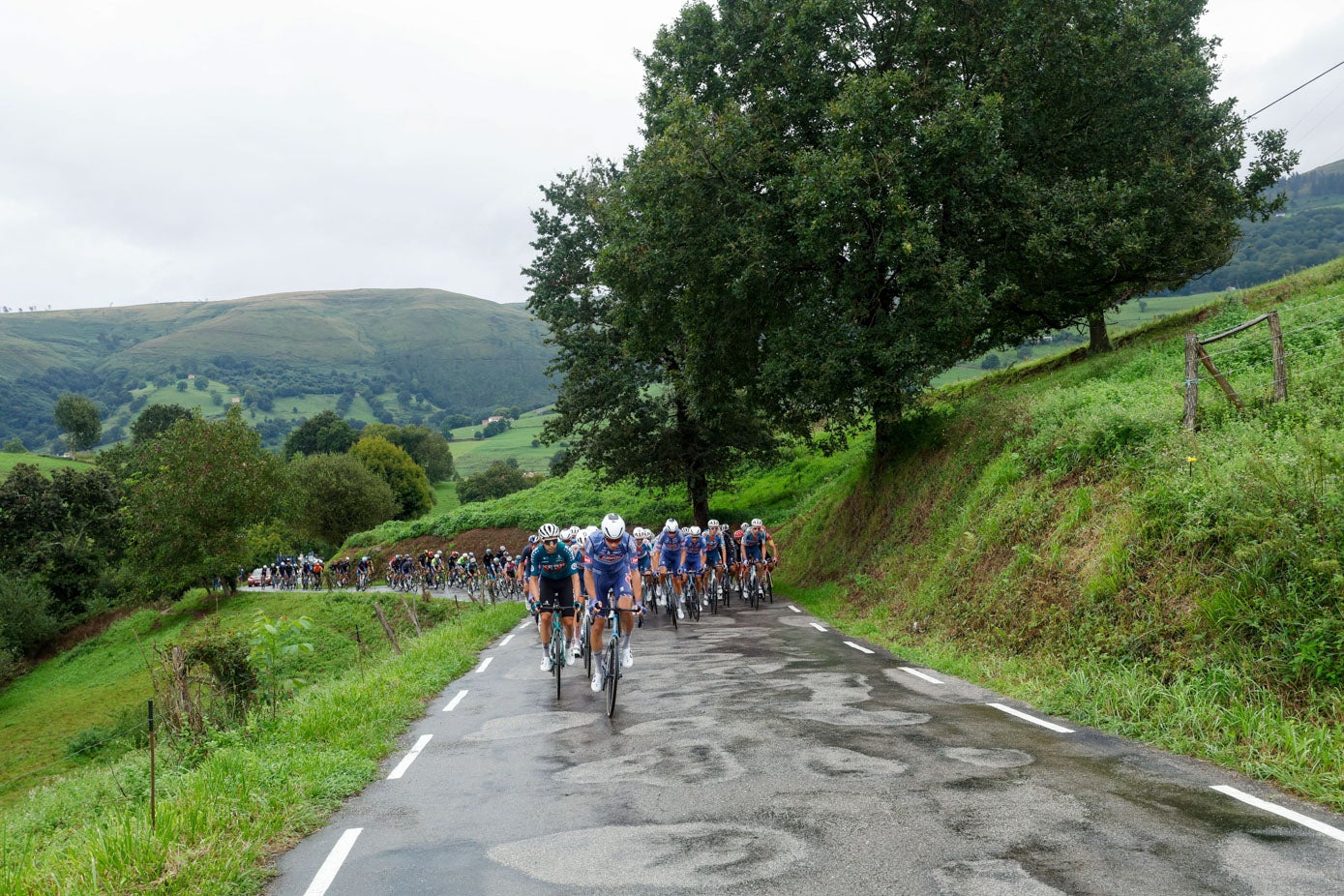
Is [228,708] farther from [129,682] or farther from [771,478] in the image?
[771,478]

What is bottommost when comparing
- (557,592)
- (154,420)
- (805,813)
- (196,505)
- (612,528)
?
(805,813)

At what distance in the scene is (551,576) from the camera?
36.0ft

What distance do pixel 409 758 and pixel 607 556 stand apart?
3.03 meters

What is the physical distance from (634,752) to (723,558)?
13067 mm

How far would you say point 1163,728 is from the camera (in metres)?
7.23

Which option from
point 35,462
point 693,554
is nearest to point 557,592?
point 693,554

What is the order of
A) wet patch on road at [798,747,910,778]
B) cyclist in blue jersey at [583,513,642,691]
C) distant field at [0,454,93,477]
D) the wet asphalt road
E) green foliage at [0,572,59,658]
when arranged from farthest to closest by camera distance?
distant field at [0,454,93,477], green foliage at [0,572,59,658], cyclist in blue jersey at [583,513,642,691], wet patch on road at [798,747,910,778], the wet asphalt road

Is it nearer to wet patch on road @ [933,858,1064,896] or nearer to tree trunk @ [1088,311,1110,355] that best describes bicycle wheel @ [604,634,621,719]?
wet patch on road @ [933,858,1064,896]

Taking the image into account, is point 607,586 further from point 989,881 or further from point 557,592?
point 989,881

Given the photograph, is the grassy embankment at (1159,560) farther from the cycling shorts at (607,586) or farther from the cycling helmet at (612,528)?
the cycling helmet at (612,528)

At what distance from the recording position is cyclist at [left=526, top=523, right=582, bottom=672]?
1080 centimetres

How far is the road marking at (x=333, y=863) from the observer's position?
4867 mm

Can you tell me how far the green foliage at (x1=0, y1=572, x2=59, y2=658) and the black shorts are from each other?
44.7m

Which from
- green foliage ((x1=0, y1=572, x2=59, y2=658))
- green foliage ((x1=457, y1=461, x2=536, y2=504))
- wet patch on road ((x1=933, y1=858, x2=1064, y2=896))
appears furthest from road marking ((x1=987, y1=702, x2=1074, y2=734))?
green foliage ((x1=457, y1=461, x2=536, y2=504))
